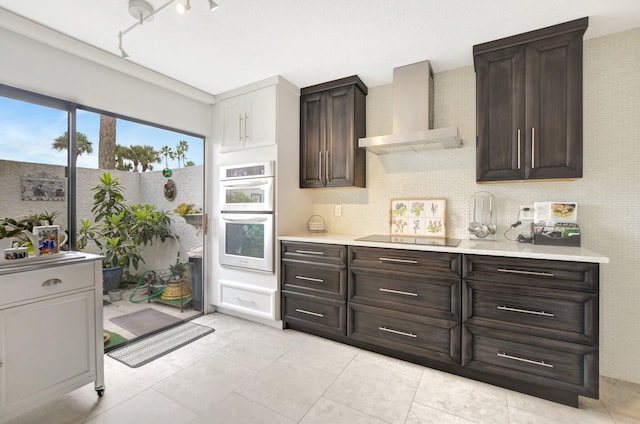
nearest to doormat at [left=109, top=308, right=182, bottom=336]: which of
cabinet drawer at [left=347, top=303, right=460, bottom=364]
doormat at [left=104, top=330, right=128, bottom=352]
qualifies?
doormat at [left=104, top=330, right=128, bottom=352]

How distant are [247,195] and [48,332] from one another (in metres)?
1.79

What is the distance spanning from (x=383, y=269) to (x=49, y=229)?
2301mm

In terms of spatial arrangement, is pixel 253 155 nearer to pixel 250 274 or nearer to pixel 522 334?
pixel 250 274

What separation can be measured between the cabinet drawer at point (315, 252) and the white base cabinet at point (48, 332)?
1464mm

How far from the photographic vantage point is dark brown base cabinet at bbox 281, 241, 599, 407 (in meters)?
1.68

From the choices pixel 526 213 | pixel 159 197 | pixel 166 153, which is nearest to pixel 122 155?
pixel 166 153

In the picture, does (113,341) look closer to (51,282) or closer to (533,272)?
(51,282)

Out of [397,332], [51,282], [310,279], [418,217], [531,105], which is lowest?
[397,332]

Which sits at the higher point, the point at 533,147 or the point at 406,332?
the point at 533,147

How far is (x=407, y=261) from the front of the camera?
2166mm

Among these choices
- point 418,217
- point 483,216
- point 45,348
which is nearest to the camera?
point 45,348

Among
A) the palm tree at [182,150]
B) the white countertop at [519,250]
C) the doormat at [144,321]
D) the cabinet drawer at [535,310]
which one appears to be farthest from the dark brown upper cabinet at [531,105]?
the palm tree at [182,150]

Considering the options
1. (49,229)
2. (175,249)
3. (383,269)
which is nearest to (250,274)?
(383,269)

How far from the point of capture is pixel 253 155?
2.95 m
